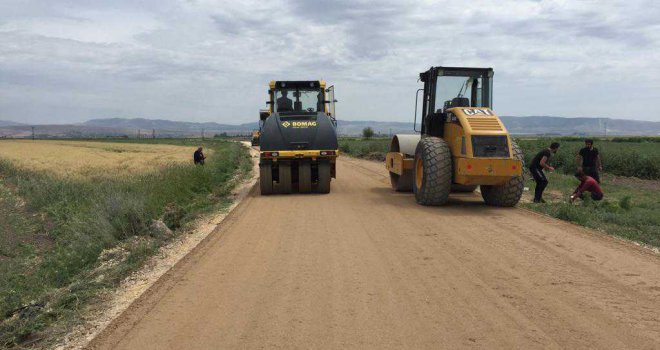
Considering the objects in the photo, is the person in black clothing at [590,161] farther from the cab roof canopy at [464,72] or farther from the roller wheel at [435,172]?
the roller wheel at [435,172]

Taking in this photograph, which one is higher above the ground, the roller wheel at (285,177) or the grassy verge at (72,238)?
the roller wheel at (285,177)

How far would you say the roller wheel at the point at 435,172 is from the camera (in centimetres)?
1126

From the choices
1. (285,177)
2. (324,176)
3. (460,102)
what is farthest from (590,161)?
(285,177)

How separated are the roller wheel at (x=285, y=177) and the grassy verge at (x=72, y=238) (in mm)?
1581

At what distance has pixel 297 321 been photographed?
489 cm

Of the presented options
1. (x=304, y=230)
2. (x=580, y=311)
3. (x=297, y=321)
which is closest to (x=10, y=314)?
(x=297, y=321)

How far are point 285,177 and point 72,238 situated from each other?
18.6 ft

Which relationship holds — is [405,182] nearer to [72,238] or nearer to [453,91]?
[453,91]

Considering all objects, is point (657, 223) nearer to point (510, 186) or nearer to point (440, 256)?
point (510, 186)

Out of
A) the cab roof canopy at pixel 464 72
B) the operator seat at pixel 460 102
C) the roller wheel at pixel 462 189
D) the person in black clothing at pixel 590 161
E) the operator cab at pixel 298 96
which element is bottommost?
the roller wheel at pixel 462 189

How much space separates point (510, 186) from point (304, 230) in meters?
5.06

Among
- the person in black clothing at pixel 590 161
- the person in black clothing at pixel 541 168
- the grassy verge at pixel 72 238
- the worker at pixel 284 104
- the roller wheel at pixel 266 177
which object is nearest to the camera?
the grassy verge at pixel 72 238

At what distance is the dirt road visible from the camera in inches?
180

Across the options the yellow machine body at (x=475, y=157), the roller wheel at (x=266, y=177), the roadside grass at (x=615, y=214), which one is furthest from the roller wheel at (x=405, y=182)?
the roller wheel at (x=266, y=177)
